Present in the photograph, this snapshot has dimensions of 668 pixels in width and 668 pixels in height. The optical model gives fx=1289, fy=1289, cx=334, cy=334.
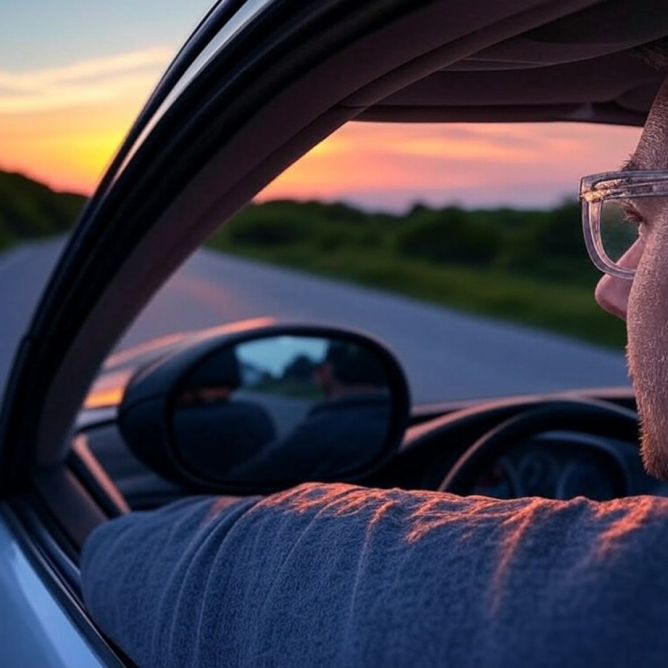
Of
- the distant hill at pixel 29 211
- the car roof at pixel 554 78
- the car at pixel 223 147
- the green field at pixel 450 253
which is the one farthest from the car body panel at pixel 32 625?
the distant hill at pixel 29 211

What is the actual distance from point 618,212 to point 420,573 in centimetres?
72

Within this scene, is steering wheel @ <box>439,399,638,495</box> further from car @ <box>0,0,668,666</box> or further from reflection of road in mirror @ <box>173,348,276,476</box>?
reflection of road in mirror @ <box>173,348,276,476</box>

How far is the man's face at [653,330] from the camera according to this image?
158cm

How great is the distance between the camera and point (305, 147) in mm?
1942

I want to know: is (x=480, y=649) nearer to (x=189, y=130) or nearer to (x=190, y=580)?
(x=190, y=580)

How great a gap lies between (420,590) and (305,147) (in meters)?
0.82

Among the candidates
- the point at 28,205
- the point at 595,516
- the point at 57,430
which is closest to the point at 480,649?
the point at 595,516

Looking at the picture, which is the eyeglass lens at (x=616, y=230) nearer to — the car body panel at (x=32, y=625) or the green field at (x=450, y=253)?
the car body panel at (x=32, y=625)

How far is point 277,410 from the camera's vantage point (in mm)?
4008

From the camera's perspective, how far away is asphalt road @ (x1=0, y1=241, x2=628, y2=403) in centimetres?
1279

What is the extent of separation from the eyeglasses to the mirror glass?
5.26 ft

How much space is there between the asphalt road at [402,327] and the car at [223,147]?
3623mm

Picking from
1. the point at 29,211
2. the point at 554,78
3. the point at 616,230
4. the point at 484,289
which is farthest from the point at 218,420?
the point at 29,211

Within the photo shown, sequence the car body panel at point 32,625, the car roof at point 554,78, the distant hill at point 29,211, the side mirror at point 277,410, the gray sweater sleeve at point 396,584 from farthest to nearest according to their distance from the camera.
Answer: the distant hill at point 29,211 < the side mirror at point 277,410 < the car body panel at point 32,625 < the car roof at point 554,78 < the gray sweater sleeve at point 396,584
